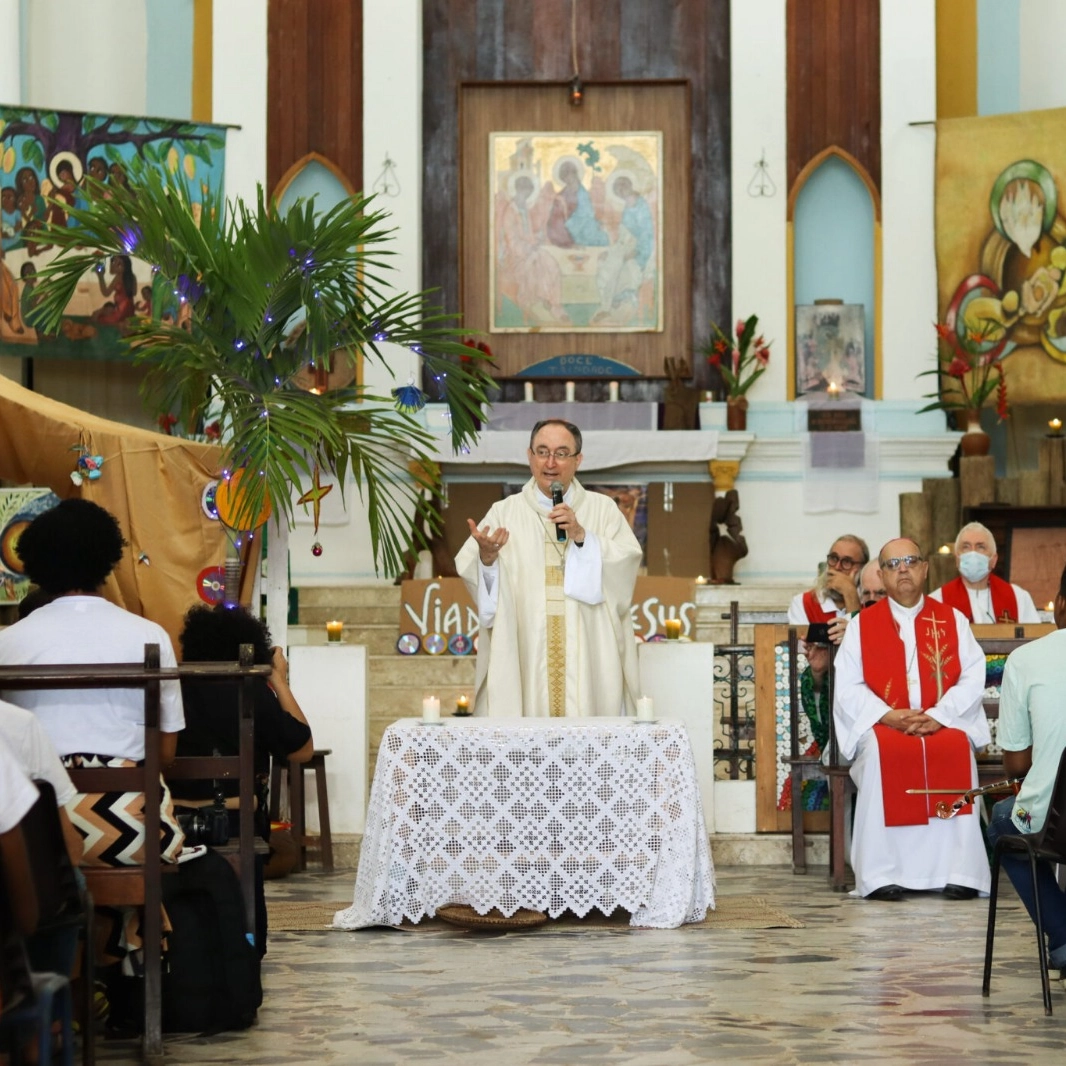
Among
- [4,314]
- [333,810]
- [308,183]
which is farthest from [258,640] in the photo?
[308,183]

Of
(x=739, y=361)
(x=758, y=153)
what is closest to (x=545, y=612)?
(x=739, y=361)

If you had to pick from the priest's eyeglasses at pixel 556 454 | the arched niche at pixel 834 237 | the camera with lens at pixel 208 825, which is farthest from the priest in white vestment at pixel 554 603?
the arched niche at pixel 834 237

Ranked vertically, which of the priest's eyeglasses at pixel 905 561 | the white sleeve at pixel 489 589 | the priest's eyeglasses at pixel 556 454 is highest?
the priest's eyeglasses at pixel 556 454

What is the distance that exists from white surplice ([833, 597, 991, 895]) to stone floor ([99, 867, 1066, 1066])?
69cm

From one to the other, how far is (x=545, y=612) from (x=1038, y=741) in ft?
8.62

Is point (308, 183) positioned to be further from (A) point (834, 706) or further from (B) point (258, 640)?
(B) point (258, 640)

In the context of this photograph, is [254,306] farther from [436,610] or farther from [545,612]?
[436,610]

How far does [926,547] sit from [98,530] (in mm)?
9324

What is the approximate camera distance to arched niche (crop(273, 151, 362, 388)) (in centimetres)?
1342

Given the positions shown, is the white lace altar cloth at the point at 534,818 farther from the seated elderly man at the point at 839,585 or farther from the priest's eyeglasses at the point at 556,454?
the seated elderly man at the point at 839,585

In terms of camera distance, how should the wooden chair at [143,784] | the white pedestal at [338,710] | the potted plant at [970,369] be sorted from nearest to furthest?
1. the wooden chair at [143,784]
2. the white pedestal at [338,710]
3. the potted plant at [970,369]

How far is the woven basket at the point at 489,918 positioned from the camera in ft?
20.7

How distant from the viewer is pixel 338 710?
854 centimetres

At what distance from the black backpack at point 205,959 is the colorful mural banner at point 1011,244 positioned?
959cm
